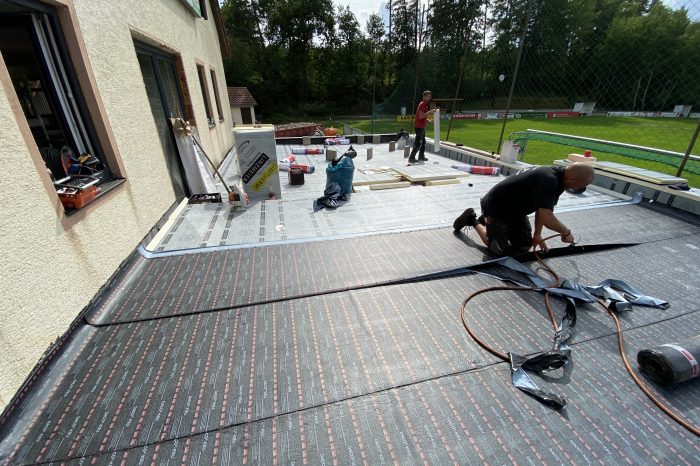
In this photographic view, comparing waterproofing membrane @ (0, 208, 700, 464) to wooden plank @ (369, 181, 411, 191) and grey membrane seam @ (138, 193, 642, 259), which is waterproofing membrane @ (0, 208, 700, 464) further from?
wooden plank @ (369, 181, 411, 191)

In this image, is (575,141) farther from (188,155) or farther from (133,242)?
(133,242)

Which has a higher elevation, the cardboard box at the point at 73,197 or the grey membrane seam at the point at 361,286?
the cardboard box at the point at 73,197

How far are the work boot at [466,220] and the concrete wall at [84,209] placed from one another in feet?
12.0

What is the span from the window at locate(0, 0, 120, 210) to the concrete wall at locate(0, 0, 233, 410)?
3.8 inches

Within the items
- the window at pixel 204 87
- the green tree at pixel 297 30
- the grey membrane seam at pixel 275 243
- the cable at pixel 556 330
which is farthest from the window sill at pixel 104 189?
the green tree at pixel 297 30

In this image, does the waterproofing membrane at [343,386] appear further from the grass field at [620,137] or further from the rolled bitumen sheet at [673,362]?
the grass field at [620,137]

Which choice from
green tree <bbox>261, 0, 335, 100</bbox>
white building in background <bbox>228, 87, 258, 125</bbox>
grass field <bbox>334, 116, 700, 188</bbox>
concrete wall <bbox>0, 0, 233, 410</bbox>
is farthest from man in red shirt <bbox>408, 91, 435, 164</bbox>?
green tree <bbox>261, 0, 335, 100</bbox>

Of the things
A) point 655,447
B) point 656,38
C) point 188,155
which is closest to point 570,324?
point 655,447

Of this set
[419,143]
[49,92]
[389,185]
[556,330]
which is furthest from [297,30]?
[556,330]

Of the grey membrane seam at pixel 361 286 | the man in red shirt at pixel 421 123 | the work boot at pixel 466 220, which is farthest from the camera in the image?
the man in red shirt at pixel 421 123

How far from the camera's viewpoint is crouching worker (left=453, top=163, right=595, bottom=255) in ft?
9.09

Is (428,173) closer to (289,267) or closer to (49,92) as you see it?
(289,267)

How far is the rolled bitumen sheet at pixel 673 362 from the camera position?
5.76 ft

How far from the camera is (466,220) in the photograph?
3.67m
